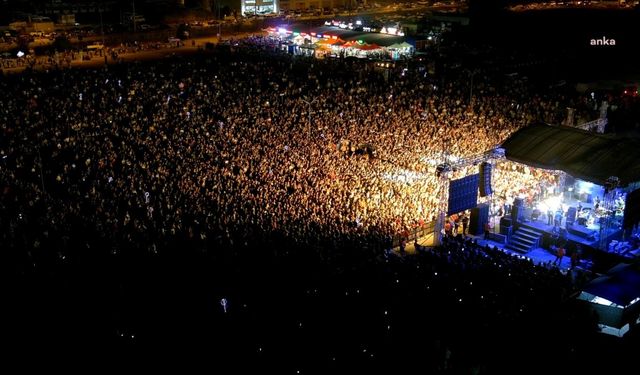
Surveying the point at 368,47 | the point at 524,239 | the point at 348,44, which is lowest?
the point at 524,239

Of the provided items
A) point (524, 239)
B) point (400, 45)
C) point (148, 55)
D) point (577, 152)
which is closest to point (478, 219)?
point (524, 239)

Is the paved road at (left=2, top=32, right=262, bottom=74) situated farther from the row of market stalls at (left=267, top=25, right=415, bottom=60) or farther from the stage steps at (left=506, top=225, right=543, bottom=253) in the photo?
the stage steps at (left=506, top=225, right=543, bottom=253)

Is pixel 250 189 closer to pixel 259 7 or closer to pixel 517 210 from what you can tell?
pixel 517 210

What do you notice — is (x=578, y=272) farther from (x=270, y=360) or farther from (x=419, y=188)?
(x=270, y=360)

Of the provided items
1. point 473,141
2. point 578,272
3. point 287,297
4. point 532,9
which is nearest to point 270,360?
point 287,297

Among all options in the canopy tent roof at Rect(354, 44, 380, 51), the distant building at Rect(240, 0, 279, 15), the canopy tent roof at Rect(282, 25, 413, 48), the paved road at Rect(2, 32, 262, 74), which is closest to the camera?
the paved road at Rect(2, 32, 262, 74)

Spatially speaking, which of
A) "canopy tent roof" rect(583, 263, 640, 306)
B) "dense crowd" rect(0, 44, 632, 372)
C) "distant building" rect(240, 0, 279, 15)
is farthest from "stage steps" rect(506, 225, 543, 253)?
"distant building" rect(240, 0, 279, 15)
